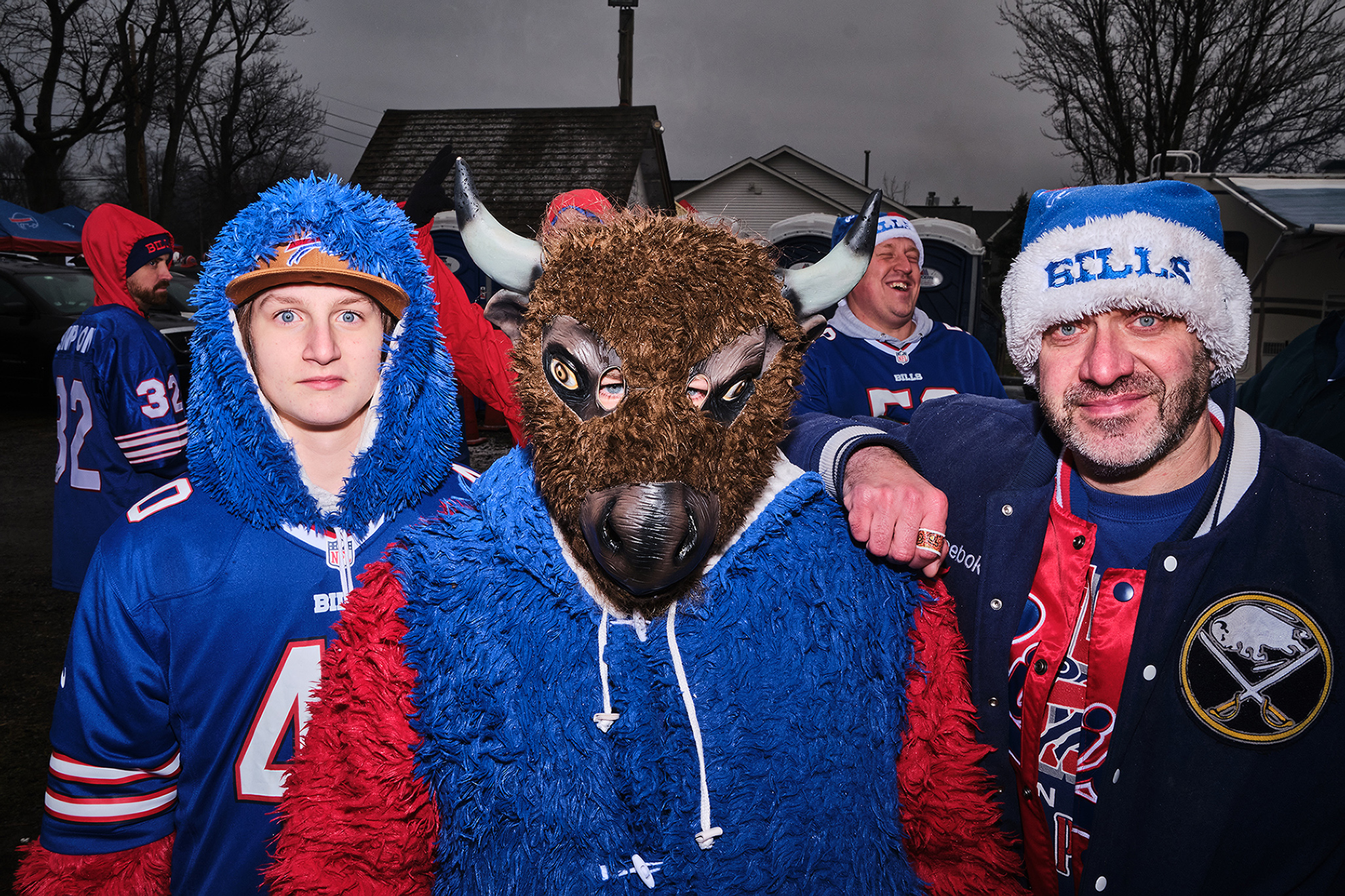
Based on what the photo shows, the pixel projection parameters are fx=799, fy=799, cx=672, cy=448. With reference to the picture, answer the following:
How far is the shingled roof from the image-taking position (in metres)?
16.4

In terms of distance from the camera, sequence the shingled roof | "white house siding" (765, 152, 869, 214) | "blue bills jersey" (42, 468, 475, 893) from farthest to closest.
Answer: "white house siding" (765, 152, 869, 214) → the shingled roof → "blue bills jersey" (42, 468, 475, 893)

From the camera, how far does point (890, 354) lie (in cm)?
407

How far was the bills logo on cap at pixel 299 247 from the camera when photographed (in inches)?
67.1

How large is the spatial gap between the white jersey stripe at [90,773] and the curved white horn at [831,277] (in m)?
1.56

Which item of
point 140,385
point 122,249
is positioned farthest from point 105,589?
point 122,249

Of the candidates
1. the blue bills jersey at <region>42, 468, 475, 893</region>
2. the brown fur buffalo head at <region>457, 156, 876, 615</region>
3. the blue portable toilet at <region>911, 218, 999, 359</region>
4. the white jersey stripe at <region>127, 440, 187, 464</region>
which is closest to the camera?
the brown fur buffalo head at <region>457, 156, 876, 615</region>

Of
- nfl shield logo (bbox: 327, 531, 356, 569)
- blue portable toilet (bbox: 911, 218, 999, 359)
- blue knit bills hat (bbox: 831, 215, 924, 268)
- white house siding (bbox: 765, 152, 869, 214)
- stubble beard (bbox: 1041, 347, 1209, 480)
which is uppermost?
white house siding (bbox: 765, 152, 869, 214)

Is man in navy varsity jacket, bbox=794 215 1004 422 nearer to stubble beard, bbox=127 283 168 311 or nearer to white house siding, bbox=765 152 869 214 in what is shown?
stubble beard, bbox=127 283 168 311

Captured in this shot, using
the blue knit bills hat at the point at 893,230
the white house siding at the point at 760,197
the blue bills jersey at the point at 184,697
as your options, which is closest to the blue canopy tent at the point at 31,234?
the white house siding at the point at 760,197

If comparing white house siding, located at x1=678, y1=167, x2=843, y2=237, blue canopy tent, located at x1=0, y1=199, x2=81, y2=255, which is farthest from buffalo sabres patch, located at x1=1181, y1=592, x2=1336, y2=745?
white house siding, located at x1=678, y1=167, x2=843, y2=237

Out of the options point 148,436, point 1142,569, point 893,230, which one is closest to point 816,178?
point 893,230

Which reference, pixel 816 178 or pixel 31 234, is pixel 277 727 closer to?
pixel 31 234

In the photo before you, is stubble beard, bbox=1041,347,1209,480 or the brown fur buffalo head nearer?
the brown fur buffalo head

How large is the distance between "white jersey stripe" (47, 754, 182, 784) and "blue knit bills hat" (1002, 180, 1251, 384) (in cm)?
201
